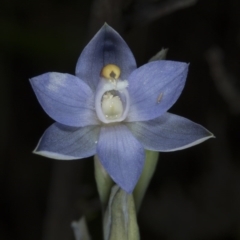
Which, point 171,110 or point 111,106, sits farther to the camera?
point 171,110

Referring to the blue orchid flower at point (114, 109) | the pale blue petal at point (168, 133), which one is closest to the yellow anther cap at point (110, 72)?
the blue orchid flower at point (114, 109)

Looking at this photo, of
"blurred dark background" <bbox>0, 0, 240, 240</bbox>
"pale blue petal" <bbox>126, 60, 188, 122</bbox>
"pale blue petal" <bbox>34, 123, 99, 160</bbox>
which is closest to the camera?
"pale blue petal" <bbox>34, 123, 99, 160</bbox>

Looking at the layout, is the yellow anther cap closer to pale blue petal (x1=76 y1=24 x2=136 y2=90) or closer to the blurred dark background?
pale blue petal (x1=76 y1=24 x2=136 y2=90)

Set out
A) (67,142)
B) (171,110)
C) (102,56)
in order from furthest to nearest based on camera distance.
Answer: (171,110) → (102,56) → (67,142)

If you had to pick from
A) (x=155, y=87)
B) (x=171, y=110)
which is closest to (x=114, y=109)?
(x=155, y=87)

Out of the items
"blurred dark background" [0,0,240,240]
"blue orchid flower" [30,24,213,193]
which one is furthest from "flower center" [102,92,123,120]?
"blurred dark background" [0,0,240,240]

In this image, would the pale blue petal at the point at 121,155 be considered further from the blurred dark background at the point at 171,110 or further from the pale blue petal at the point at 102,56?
the blurred dark background at the point at 171,110

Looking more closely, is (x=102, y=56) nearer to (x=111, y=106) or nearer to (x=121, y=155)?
(x=111, y=106)
